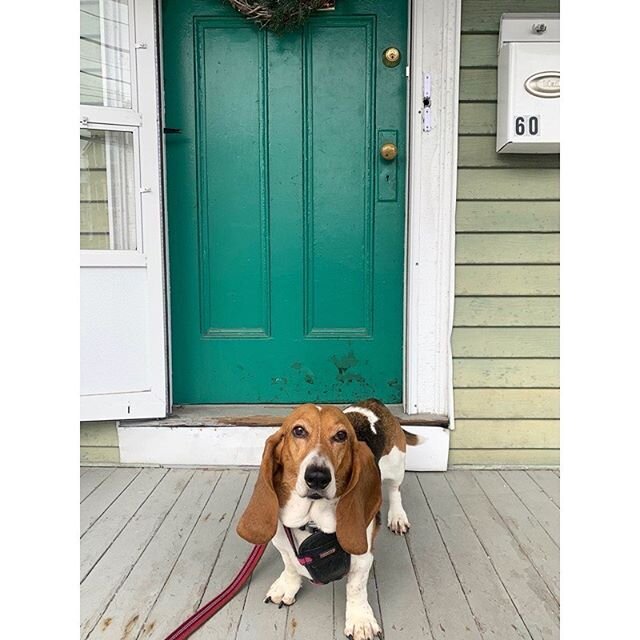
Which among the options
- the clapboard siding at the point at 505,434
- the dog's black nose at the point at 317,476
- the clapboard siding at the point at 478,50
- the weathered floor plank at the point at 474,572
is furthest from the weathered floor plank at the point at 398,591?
the clapboard siding at the point at 478,50

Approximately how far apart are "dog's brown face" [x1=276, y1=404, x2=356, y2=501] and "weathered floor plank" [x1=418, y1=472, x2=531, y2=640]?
596 mm

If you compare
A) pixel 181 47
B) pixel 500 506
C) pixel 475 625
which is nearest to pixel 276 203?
pixel 181 47

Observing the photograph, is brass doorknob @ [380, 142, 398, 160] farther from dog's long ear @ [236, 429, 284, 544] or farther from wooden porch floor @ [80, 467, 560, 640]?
dog's long ear @ [236, 429, 284, 544]

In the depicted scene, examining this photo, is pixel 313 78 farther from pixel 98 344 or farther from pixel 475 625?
pixel 475 625

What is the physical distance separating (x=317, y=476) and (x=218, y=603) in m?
0.60

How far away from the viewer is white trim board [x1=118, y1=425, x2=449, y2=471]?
2535 mm

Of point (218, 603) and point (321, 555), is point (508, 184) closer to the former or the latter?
point (321, 555)

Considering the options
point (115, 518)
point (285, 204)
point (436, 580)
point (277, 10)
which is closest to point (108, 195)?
point (285, 204)

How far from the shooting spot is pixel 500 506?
86.9 inches

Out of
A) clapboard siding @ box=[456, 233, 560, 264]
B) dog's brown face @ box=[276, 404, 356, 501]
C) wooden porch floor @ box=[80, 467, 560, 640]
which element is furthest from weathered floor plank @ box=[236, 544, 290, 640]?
clapboard siding @ box=[456, 233, 560, 264]

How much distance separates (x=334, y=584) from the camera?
1.66 m

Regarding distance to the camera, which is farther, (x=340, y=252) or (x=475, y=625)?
(x=340, y=252)

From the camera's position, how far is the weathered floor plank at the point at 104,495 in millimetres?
2114
